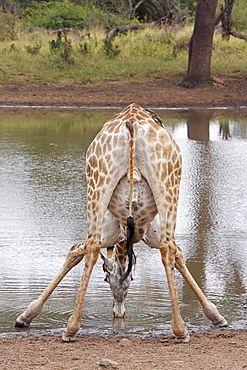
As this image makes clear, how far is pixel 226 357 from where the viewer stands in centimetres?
398

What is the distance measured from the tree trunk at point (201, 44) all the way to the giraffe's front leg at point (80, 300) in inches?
645

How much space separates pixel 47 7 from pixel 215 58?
12576 mm

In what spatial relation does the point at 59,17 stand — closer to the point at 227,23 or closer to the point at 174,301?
the point at 227,23

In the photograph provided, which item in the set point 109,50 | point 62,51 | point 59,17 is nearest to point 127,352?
point 62,51

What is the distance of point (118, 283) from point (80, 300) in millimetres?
589

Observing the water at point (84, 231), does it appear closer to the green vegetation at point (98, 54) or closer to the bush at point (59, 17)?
the green vegetation at point (98, 54)

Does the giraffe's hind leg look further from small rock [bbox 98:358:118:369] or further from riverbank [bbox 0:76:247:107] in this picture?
riverbank [bbox 0:76:247:107]

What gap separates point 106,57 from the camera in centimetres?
2272

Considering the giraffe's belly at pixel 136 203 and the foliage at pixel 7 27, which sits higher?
the foliage at pixel 7 27

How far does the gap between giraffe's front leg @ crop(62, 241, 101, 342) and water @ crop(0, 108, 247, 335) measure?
0.31 m

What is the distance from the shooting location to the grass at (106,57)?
2106cm

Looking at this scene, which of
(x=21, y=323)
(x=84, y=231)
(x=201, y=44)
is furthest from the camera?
(x=201, y=44)

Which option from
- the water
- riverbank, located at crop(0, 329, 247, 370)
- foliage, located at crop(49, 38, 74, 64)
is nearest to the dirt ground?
riverbank, located at crop(0, 329, 247, 370)

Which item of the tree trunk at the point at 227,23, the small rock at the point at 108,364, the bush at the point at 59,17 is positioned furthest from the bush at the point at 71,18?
the small rock at the point at 108,364
